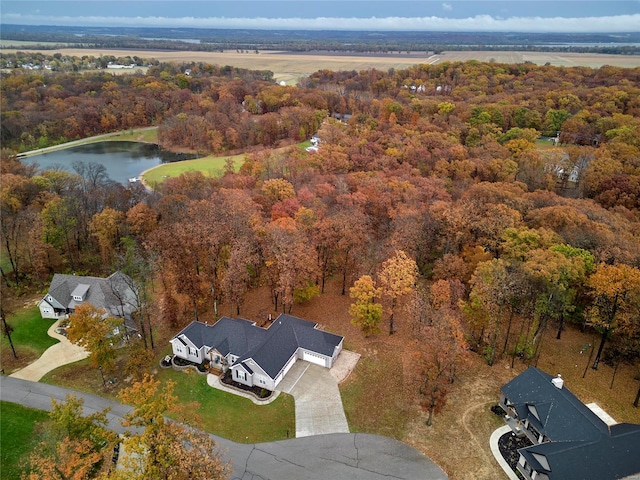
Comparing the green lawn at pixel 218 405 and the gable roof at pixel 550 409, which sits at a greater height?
the gable roof at pixel 550 409

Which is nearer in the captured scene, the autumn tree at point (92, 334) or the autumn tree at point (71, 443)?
the autumn tree at point (71, 443)

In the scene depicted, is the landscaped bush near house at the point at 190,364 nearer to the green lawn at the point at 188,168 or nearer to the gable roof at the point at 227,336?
the gable roof at the point at 227,336

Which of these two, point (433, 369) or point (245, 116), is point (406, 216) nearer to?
point (433, 369)

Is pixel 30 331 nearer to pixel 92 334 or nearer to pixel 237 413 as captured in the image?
pixel 92 334

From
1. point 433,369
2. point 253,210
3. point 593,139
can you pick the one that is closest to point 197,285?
point 253,210

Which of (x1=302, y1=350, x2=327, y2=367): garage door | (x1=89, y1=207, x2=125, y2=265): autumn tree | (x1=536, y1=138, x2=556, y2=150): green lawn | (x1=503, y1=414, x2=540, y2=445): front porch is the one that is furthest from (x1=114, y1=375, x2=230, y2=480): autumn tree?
(x1=536, y1=138, x2=556, y2=150): green lawn

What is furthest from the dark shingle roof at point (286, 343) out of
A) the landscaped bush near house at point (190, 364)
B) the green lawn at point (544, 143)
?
the green lawn at point (544, 143)
